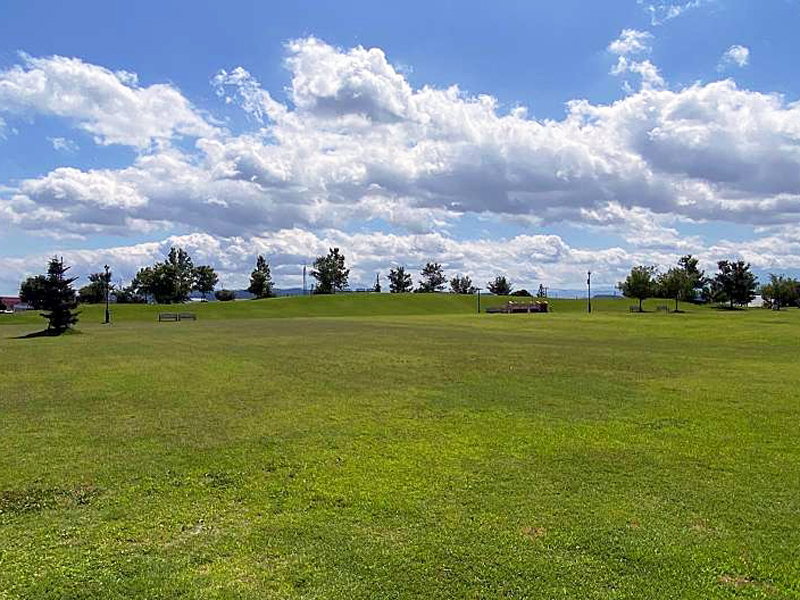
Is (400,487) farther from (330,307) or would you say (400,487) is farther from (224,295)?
(224,295)

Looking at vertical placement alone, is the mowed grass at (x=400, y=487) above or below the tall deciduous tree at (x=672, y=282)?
below

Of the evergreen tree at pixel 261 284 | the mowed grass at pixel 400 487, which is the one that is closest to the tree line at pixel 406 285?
the evergreen tree at pixel 261 284

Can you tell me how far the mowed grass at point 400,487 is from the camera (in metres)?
5.03

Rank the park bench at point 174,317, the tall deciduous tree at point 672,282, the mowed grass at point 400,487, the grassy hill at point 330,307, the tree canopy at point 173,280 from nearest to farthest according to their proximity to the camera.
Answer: the mowed grass at point 400,487, the park bench at point 174,317, the grassy hill at point 330,307, the tall deciduous tree at point 672,282, the tree canopy at point 173,280

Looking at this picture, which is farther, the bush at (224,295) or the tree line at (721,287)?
the bush at (224,295)

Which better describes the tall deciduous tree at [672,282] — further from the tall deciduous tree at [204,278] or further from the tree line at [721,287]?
the tall deciduous tree at [204,278]

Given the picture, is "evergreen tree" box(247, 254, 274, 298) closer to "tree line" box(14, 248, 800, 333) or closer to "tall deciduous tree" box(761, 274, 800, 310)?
"tree line" box(14, 248, 800, 333)

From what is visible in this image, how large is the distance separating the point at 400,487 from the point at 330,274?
12507 cm

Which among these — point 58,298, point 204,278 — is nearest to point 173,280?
point 204,278

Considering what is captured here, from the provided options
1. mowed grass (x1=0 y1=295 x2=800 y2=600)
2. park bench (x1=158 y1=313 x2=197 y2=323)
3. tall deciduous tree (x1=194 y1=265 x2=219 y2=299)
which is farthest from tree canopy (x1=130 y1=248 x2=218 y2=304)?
mowed grass (x1=0 y1=295 x2=800 y2=600)

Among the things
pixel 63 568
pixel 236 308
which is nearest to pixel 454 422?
pixel 63 568

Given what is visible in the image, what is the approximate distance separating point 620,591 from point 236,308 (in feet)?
273

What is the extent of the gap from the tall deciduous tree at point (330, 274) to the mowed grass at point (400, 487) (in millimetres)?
115514

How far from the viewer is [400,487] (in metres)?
7.18
